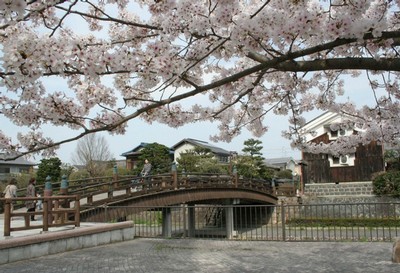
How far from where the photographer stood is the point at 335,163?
111 ft

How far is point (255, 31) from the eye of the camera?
499 centimetres

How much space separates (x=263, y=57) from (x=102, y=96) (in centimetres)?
241

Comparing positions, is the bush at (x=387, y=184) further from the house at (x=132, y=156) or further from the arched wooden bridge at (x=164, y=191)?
the house at (x=132, y=156)

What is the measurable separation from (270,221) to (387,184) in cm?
868

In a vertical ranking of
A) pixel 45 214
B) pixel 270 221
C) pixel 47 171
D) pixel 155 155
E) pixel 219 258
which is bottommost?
pixel 270 221

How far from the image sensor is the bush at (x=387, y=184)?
2904 centimetres

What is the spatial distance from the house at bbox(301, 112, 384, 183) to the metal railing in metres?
3.91

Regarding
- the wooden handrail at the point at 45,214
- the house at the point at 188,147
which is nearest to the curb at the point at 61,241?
the wooden handrail at the point at 45,214

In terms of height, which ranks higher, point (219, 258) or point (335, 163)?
point (335, 163)

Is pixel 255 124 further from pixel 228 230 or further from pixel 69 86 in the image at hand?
pixel 228 230

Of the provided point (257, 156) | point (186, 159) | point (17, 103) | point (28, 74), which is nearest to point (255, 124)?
point (17, 103)

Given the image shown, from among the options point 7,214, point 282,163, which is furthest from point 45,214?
point 282,163

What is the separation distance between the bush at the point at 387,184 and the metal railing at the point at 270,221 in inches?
67.5

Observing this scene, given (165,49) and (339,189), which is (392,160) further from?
(165,49)
